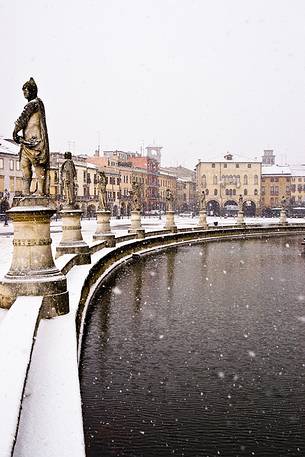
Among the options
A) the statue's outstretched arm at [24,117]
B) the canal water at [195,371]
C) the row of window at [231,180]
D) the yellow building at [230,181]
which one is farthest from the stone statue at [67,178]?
the row of window at [231,180]

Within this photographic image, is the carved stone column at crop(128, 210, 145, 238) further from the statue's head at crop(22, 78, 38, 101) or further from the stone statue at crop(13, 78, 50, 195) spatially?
the statue's head at crop(22, 78, 38, 101)

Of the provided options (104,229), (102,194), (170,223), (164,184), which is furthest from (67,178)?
(164,184)

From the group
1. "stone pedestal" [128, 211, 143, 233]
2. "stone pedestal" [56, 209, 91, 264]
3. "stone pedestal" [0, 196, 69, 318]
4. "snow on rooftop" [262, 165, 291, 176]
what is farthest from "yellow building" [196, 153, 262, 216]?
"stone pedestal" [0, 196, 69, 318]

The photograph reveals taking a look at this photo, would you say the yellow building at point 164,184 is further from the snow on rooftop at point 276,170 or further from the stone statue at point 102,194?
the stone statue at point 102,194

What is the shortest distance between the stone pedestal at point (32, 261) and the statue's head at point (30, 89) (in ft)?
5.59

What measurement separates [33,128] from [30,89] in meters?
0.66

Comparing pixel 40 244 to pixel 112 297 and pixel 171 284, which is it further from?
pixel 171 284

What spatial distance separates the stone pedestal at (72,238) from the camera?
16609 mm

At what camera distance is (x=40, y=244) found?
900cm

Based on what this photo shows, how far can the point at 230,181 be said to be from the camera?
114 m

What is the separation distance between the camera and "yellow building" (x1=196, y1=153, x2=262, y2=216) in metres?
113

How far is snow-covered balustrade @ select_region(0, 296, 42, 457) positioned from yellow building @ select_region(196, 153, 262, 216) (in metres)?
106

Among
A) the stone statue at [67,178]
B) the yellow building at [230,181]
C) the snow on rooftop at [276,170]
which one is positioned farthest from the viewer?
the snow on rooftop at [276,170]

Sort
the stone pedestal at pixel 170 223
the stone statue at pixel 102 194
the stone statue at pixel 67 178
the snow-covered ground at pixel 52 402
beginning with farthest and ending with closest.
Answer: the stone pedestal at pixel 170 223
the stone statue at pixel 102 194
the stone statue at pixel 67 178
the snow-covered ground at pixel 52 402
